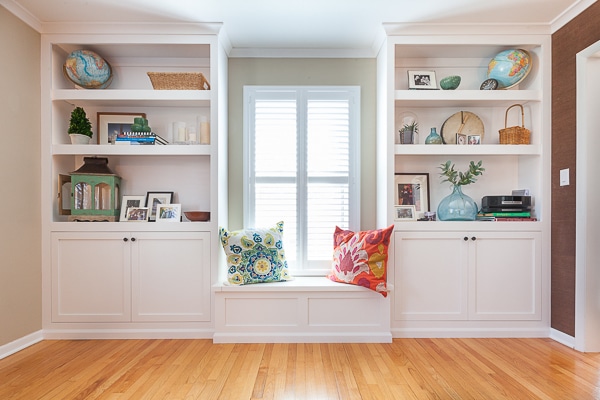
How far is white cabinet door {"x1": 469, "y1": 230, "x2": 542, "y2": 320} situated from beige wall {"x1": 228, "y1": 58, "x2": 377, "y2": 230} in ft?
3.03

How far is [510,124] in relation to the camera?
129 inches

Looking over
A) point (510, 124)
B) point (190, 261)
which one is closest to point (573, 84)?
point (510, 124)

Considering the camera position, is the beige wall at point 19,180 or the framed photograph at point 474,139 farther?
the framed photograph at point 474,139

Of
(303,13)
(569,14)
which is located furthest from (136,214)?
(569,14)

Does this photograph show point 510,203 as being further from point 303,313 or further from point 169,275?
point 169,275

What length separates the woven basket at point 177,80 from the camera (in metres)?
3.02

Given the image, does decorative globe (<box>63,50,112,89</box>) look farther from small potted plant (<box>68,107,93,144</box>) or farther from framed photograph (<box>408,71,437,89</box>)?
framed photograph (<box>408,71,437,89</box>)

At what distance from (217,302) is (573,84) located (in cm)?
308

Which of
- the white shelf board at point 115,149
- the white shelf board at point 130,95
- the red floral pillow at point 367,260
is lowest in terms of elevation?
the red floral pillow at point 367,260

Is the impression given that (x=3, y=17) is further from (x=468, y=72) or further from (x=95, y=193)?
(x=468, y=72)

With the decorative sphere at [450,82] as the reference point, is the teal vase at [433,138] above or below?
below

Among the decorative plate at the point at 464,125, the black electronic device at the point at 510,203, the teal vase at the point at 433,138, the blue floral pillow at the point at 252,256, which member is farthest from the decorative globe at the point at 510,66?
the blue floral pillow at the point at 252,256

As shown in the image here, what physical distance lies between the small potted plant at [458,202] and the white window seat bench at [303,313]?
2.84 feet

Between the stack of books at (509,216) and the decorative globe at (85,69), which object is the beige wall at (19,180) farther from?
the stack of books at (509,216)
